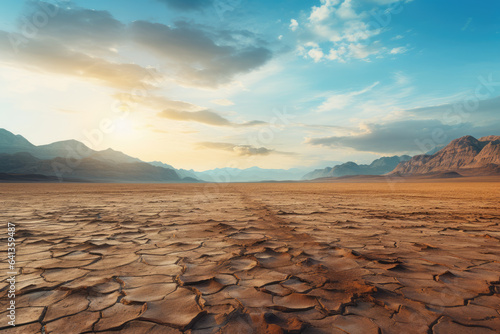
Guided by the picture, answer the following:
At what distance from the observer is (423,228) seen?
436cm

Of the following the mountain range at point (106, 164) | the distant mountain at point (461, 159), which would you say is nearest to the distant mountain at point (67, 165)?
the mountain range at point (106, 164)

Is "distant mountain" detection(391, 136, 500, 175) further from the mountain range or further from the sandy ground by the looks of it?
the sandy ground

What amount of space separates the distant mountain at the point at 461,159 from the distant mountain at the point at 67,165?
348 feet

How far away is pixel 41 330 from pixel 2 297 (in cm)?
69

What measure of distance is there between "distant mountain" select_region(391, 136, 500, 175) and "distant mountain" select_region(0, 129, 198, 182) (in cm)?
10600

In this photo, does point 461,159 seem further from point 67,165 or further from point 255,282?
point 67,165

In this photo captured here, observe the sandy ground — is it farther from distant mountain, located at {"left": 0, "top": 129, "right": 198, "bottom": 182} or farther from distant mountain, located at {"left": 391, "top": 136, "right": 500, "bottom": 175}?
distant mountain, located at {"left": 391, "top": 136, "right": 500, "bottom": 175}

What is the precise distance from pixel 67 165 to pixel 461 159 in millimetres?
139436

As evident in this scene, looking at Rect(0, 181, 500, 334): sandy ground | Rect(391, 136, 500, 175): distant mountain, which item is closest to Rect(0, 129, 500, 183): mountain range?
Rect(391, 136, 500, 175): distant mountain

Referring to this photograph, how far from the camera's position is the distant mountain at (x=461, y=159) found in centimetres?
8538

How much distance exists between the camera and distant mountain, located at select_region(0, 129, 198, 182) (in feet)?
231

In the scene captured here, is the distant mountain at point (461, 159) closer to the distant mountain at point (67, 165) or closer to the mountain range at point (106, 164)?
the mountain range at point (106, 164)

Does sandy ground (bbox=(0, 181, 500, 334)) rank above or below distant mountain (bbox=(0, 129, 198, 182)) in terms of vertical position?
below

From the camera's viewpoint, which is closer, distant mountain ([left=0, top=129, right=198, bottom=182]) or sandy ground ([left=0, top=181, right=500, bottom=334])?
sandy ground ([left=0, top=181, right=500, bottom=334])
